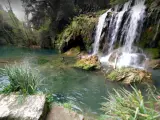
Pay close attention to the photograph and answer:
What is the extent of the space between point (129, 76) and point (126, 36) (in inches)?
219

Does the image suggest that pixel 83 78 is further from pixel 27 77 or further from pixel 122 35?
pixel 122 35

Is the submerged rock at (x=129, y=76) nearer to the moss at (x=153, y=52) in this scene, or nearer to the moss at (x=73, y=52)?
the moss at (x=153, y=52)

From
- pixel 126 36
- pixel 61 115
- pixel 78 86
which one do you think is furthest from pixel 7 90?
pixel 126 36

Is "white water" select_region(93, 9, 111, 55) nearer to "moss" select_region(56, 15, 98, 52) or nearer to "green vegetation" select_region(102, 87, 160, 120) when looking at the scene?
"moss" select_region(56, 15, 98, 52)

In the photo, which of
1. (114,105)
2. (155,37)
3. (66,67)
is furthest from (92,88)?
(155,37)

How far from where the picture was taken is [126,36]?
39.0ft

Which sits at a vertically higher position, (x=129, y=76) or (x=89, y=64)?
(x=89, y=64)

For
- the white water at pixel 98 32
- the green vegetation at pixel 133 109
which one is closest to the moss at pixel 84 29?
the white water at pixel 98 32

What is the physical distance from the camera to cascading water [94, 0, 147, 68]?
10586 mm

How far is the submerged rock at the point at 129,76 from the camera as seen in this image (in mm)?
6766

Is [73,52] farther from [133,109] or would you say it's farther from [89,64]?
[133,109]

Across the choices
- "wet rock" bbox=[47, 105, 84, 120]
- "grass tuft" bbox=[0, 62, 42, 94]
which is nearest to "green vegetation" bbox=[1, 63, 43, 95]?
"grass tuft" bbox=[0, 62, 42, 94]

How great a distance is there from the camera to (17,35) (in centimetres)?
2095

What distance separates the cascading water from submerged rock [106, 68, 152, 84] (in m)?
3.04
